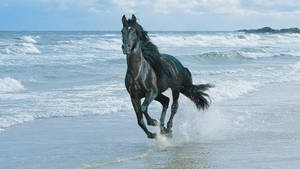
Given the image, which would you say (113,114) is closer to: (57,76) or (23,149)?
(23,149)

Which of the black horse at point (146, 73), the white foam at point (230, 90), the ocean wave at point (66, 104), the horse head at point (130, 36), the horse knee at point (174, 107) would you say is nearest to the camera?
the horse head at point (130, 36)

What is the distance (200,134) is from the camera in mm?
8398

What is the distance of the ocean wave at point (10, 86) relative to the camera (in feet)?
51.5

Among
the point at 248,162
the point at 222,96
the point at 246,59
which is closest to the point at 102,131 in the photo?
the point at 248,162

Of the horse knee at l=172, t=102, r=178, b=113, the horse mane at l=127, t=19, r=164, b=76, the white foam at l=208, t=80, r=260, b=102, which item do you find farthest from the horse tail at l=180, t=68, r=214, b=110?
the white foam at l=208, t=80, r=260, b=102

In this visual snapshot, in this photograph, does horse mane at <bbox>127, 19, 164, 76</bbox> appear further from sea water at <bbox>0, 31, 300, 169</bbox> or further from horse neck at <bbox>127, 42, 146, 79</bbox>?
sea water at <bbox>0, 31, 300, 169</bbox>

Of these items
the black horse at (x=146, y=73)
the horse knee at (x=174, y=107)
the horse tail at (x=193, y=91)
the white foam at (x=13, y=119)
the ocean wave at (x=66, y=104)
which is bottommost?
the ocean wave at (x=66, y=104)

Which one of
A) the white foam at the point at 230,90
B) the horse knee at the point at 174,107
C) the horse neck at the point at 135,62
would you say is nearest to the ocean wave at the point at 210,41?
the white foam at the point at 230,90

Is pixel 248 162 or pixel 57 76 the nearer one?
pixel 248 162

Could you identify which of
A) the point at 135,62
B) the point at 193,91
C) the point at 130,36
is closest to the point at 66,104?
the point at 193,91

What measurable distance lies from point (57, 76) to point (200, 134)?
40.8 ft

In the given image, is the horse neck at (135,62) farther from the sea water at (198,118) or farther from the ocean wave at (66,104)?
the ocean wave at (66,104)

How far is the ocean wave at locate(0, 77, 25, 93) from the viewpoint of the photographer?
1569cm

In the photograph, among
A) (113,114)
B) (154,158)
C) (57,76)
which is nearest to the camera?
(154,158)
